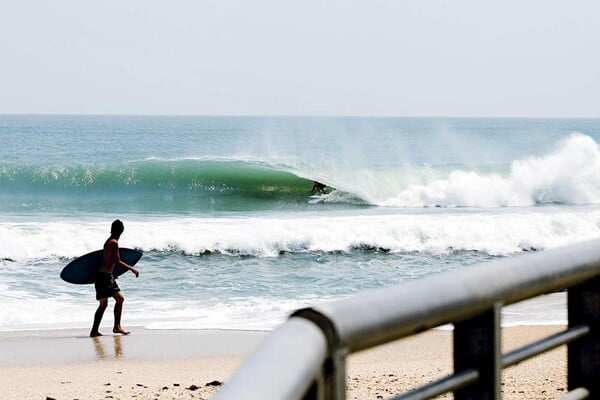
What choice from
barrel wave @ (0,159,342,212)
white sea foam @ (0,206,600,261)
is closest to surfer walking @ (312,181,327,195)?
barrel wave @ (0,159,342,212)

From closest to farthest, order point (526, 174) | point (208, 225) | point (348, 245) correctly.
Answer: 1. point (348, 245)
2. point (208, 225)
3. point (526, 174)

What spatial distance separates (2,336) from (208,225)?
13158mm

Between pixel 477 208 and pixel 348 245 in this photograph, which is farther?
pixel 477 208

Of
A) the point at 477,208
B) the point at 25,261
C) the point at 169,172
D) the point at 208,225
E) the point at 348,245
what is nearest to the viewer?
the point at 25,261

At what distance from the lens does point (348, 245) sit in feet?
73.3

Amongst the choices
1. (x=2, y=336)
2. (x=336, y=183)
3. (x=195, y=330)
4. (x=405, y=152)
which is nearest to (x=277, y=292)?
(x=195, y=330)

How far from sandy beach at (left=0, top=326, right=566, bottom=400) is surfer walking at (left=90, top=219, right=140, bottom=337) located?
0.19m

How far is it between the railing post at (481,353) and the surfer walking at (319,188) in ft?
104

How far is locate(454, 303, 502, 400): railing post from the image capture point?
6.19ft

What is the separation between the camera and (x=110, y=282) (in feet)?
39.1

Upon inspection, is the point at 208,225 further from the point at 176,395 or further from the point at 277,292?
the point at 176,395

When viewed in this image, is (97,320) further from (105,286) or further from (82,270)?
(82,270)

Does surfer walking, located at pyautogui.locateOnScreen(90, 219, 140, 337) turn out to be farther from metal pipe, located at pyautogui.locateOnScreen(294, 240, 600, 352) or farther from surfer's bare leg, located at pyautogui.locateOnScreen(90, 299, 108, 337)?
metal pipe, located at pyautogui.locateOnScreen(294, 240, 600, 352)

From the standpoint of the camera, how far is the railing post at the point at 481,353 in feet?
6.19
